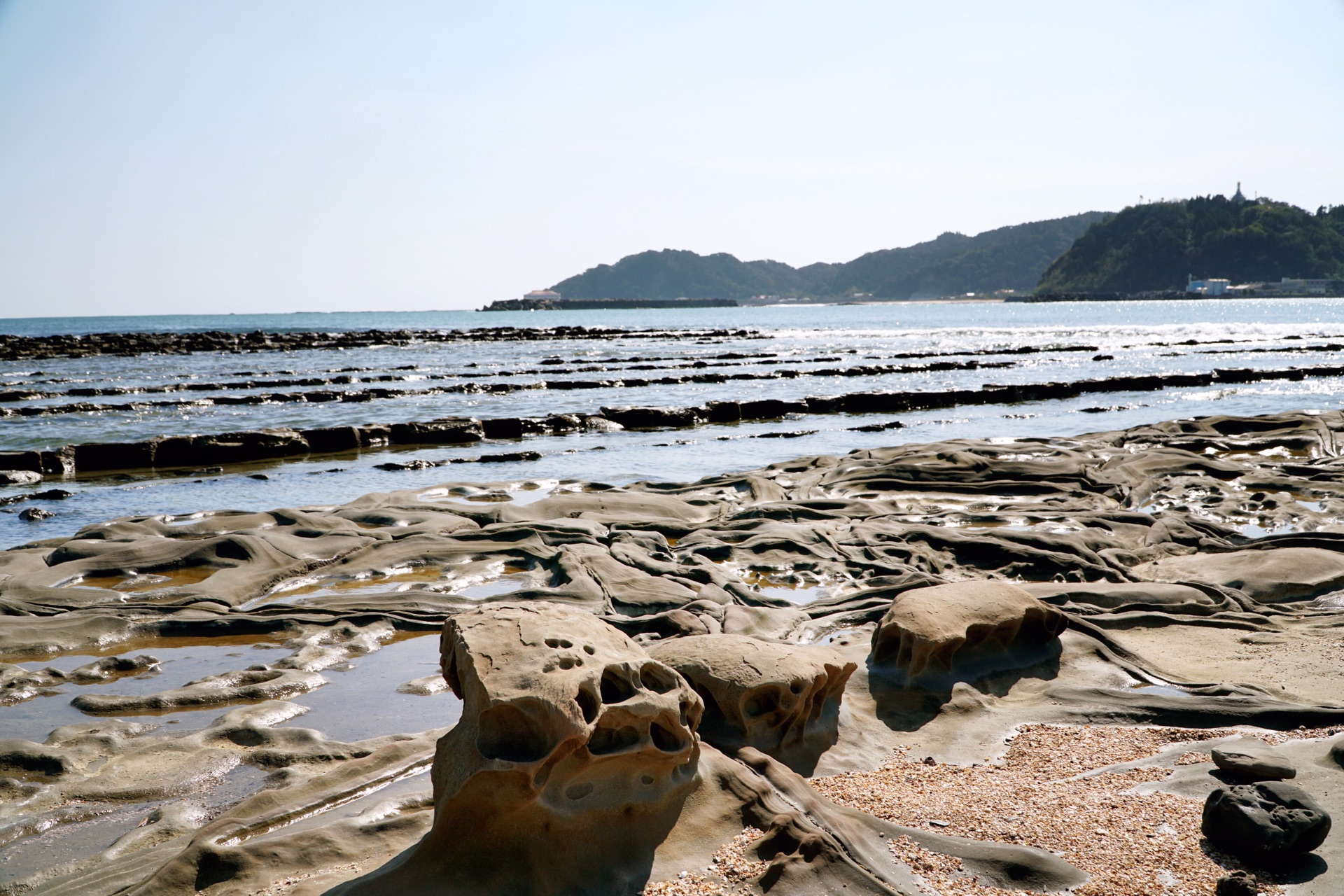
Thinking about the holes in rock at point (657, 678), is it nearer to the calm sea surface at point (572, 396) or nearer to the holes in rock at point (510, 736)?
the holes in rock at point (510, 736)

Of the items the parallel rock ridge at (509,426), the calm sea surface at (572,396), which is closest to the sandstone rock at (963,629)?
the calm sea surface at (572,396)

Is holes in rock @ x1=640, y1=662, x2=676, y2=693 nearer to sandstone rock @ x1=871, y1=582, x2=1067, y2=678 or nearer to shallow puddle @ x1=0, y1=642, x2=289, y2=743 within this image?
sandstone rock @ x1=871, y1=582, x2=1067, y2=678

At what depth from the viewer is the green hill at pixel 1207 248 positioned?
116375mm

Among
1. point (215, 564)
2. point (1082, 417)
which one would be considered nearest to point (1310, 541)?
point (215, 564)

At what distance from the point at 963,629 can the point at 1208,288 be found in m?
123

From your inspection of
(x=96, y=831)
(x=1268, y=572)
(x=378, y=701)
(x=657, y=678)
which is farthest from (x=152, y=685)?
(x=1268, y=572)

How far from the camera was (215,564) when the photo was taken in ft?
22.5

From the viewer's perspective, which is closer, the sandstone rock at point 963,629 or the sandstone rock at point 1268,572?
the sandstone rock at point 963,629

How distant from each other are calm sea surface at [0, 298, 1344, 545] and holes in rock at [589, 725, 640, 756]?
7.67 m

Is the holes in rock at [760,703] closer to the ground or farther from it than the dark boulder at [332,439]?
farther from it

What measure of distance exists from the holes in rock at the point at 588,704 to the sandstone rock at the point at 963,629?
1.95 metres

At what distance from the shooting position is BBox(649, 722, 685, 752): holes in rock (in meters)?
2.96

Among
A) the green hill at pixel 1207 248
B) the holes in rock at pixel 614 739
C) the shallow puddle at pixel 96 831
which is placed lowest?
the shallow puddle at pixel 96 831

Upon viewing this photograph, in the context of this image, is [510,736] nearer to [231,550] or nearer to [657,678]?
[657,678]
